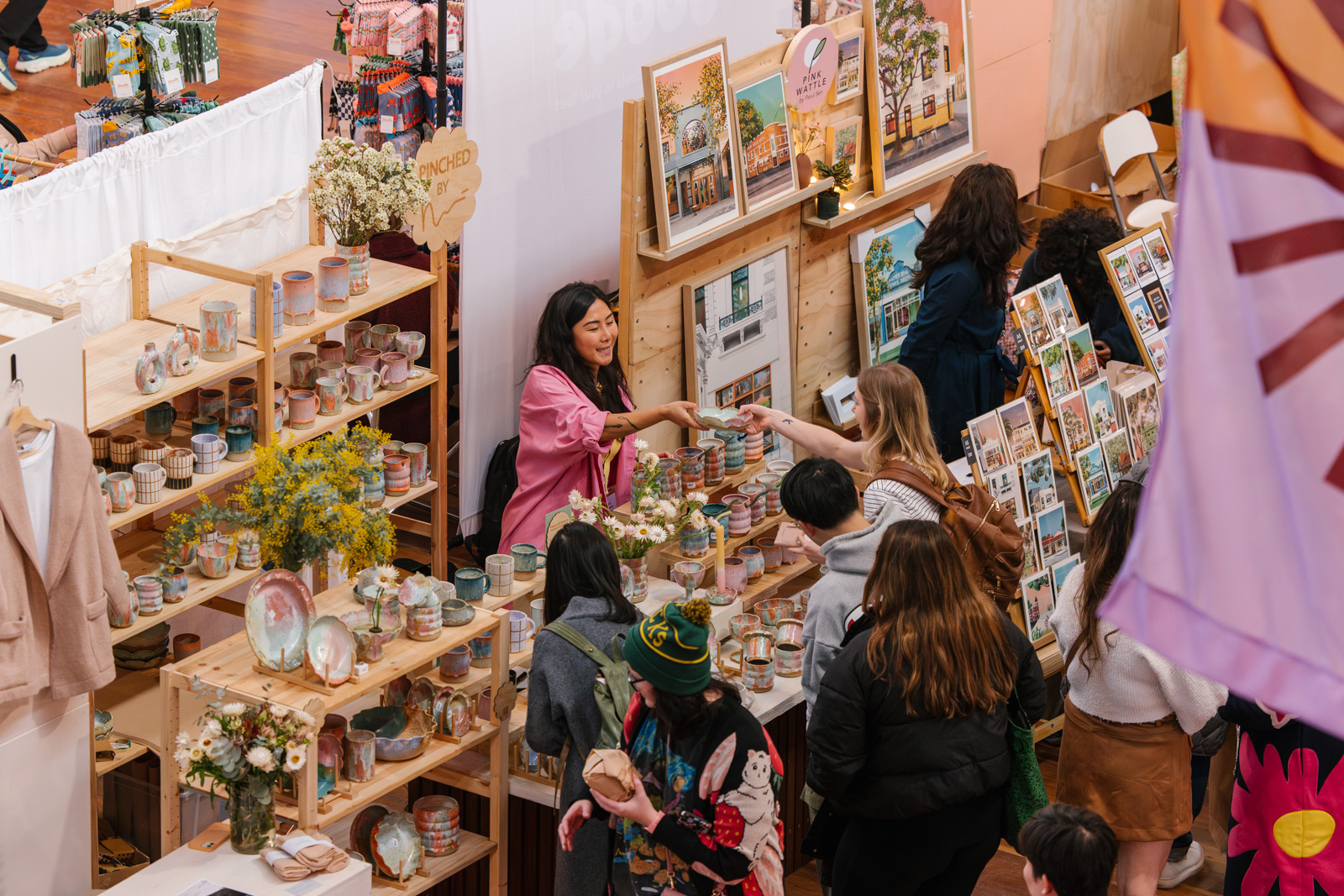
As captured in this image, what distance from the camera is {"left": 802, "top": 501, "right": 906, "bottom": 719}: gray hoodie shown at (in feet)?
14.2

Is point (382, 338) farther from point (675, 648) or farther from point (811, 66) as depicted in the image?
point (675, 648)

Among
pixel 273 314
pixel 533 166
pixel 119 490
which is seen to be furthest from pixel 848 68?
pixel 119 490

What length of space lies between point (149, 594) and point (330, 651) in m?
1.25

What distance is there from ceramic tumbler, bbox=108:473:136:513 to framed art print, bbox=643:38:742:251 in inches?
82.4

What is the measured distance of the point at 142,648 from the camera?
5.37 meters

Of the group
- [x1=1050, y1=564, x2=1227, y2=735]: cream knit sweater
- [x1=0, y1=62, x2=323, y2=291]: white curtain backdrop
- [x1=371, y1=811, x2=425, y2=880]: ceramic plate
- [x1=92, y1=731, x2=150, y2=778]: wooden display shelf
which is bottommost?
[x1=92, y1=731, x2=150, y2=778]: wooden display shelf

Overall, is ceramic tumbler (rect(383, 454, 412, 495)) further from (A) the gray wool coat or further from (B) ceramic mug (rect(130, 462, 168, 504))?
(A) the gray wool coat

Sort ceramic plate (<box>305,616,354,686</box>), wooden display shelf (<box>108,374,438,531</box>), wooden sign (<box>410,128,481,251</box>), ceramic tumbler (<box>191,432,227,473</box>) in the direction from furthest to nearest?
1. wooden sign (<box>410,128,481,251</box>)
2. ceramic tumbler (<box>191,432,227,473</box>)
3. wooden display shelf (<box>108,374,438,531</box>)
4. ceramic plate (<box>305,616,354,686</box>)

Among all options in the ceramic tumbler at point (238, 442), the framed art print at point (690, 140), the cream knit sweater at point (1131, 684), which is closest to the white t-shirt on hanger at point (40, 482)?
the ceramic tumbler at point (238, 442)

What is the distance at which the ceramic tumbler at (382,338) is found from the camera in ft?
19.8

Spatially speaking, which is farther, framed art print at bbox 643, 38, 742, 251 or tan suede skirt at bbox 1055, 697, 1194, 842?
framed art print at bbox 643, 38, 742, 251

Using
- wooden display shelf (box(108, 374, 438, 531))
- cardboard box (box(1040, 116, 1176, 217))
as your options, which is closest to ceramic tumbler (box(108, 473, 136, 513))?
wooden display shelf (box(108, 374, 438, 531))

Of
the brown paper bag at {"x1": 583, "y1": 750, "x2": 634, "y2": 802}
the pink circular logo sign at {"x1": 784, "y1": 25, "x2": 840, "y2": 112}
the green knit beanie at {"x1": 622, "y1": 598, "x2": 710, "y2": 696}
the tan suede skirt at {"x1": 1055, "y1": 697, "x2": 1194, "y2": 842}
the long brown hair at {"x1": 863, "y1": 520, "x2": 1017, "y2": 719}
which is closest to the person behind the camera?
the green knit beanie at {"x1": 622, "y1": 598, "x2": 710, "y2": 696}

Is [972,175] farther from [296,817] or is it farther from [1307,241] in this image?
Answer: [1307,241]
